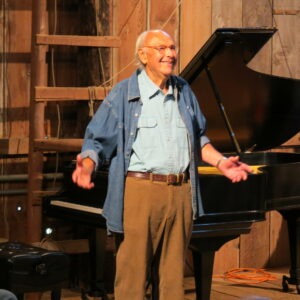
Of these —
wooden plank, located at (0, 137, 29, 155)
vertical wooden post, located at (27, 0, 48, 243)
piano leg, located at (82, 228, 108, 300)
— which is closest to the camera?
piano leg, located at (82, 228, 108, 300)

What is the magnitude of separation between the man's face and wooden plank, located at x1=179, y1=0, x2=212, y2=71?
2449mm

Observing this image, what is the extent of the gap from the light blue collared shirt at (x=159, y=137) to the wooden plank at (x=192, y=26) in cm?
249

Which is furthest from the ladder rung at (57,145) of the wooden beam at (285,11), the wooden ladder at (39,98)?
the wooden beam at (285,11)

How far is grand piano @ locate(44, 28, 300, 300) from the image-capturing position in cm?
441

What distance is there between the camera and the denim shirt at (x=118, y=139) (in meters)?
3.42

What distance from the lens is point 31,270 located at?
404cm

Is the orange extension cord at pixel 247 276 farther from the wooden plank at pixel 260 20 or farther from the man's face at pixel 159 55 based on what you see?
the man's face at pixel 159 55

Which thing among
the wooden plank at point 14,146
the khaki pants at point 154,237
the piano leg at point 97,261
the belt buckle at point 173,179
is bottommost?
the piano leg at point 97,261

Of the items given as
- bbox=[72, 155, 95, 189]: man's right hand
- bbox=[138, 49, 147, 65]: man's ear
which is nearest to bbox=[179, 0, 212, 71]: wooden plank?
bbox=[138, 49, 147, 65]: man's ear

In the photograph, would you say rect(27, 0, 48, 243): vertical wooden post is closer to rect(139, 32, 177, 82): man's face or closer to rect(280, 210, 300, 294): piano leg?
rect(280, 210, 300, 294): piano leg

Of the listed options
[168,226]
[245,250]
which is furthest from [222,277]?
[168,226]

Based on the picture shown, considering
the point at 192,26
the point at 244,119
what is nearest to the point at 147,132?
the point at 244,119

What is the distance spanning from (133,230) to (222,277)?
2834mm

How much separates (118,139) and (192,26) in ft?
8.89
